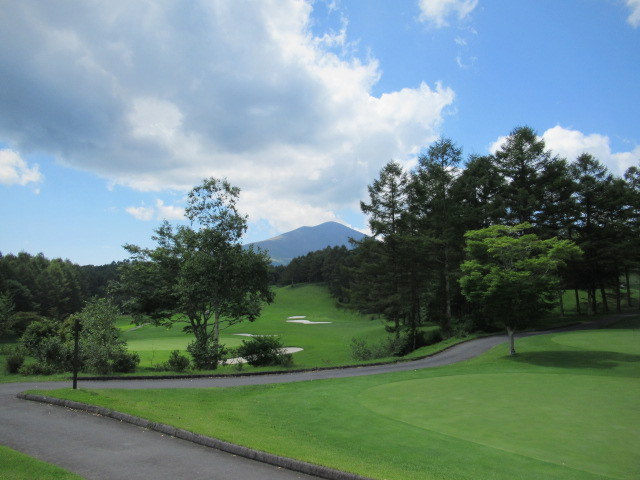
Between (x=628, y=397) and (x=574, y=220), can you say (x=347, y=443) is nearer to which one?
(x=628, y=397)

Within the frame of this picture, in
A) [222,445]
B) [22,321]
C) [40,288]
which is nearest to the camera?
[222,445]

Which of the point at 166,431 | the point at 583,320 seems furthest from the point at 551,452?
the point at 583,320

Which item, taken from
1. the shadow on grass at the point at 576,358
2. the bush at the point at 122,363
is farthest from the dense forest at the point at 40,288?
the shadow on grass at the point at 576,358

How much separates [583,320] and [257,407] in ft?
136

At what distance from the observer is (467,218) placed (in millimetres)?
37750

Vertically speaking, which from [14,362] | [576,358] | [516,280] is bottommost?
[576,358]

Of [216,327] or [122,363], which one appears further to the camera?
[216,327]

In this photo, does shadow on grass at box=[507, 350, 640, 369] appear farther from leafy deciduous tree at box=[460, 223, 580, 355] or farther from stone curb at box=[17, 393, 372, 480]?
stone curb at box=[17, 393, 372, 480]

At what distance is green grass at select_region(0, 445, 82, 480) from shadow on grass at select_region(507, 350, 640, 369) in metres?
21.4

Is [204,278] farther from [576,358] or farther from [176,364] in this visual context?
[576,358]

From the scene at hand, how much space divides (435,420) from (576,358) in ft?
→ 51.9

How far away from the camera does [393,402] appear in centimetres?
1245

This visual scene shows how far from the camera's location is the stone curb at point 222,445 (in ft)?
20.5

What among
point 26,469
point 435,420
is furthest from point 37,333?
point 435,420
